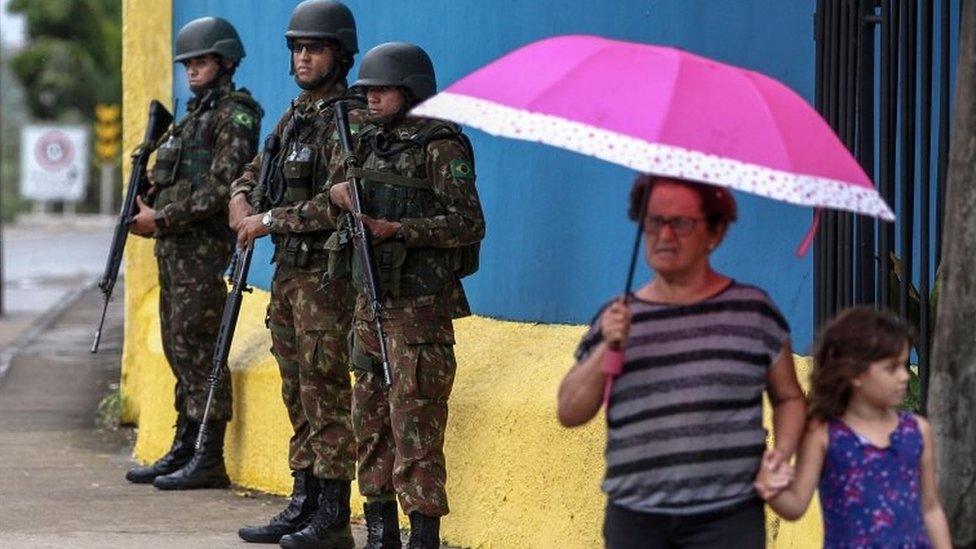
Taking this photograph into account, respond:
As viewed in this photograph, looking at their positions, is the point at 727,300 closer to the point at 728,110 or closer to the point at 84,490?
the point at 728,110

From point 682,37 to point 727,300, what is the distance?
285 centimetres

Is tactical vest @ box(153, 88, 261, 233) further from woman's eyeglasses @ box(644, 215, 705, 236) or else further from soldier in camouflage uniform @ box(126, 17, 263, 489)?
woman's eyeglasses @ box(644, 215, 705, 236)

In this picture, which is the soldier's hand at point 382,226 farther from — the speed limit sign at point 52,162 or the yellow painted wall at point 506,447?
the speed limit sign at point 52,162

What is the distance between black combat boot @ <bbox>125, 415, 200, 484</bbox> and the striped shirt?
16.0ft

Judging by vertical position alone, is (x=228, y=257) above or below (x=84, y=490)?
above

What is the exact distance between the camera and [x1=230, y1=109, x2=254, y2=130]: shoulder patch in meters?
8.19

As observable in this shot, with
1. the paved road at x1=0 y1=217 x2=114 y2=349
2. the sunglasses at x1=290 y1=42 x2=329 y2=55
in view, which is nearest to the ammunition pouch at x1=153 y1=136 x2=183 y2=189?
the sunglasses at x1=290 y1=42 x2=329 y2=55

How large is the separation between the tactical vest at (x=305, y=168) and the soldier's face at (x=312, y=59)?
0.11m

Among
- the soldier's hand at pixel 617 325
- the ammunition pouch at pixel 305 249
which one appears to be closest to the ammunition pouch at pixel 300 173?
the ammunition pouch at pixel 305 249

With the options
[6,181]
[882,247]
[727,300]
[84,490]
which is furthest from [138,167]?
[6,181]

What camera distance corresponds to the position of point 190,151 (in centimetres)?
839

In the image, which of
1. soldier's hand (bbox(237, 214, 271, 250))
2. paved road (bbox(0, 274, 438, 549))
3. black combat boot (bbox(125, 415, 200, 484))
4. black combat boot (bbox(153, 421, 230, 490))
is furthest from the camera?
black combat boot (bbox(125, 415, 200, 484))

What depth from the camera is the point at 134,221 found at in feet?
27.9

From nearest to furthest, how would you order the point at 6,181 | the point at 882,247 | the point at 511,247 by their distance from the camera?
the point at 882,247
the point at 511,247
the point at 6,181
